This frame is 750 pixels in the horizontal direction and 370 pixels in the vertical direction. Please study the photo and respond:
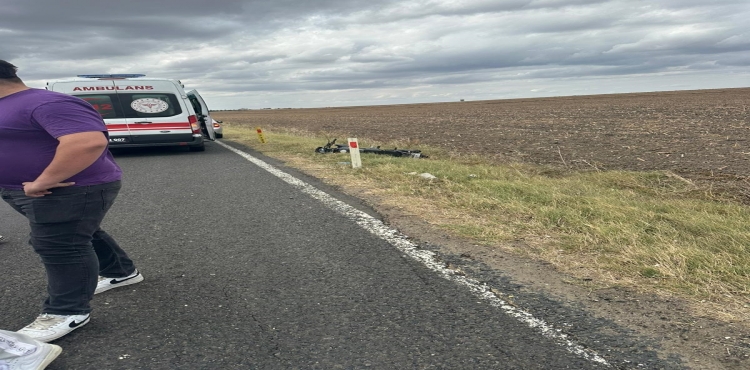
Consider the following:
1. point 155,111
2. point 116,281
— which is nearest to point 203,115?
point 155,111

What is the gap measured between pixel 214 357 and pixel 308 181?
5671mm

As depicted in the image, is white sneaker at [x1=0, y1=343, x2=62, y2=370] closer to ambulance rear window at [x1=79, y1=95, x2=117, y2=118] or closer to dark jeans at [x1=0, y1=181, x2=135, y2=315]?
dark jeans at [x1=0, y1=181, x2=135, y2=315]

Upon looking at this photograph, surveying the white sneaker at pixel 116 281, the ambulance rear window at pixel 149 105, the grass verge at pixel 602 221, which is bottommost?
the grass verge at pixel 602 221

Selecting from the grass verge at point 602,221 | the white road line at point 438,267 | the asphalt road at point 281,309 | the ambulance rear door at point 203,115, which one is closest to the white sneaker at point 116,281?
the asphalt road at point 281,309

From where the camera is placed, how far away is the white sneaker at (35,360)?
2.37 m

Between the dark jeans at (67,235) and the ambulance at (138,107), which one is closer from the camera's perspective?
the dark jeans at (67,235)

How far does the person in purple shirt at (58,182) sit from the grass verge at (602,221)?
2.85m

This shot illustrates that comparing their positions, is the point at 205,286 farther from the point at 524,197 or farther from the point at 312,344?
the point at 524,197

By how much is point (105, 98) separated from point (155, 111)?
1.01 metres

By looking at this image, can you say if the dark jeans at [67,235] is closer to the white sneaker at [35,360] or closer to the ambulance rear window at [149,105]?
the white sneaker at [35,360]

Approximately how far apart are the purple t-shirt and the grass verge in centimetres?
302

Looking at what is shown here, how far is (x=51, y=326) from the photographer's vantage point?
282 centimetres

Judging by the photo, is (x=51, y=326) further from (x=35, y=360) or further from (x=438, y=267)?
(x=438, y=267)

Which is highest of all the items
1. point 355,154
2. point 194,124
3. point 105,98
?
point 105,98
